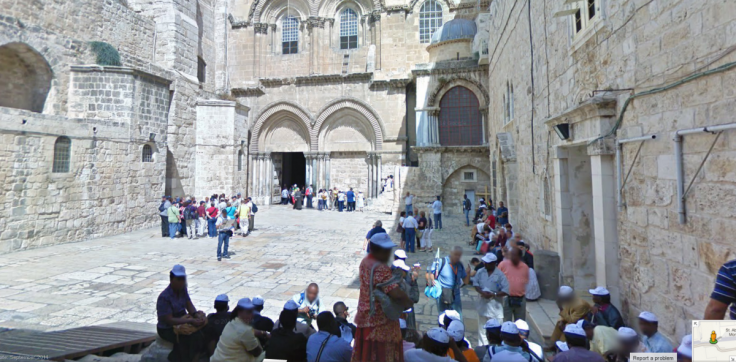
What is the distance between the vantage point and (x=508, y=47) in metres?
10.8

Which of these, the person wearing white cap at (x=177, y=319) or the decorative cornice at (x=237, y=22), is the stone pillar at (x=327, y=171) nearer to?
the decorative cornice at (x=237, y=22)

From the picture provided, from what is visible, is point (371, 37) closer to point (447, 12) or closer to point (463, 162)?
point (447, 12)

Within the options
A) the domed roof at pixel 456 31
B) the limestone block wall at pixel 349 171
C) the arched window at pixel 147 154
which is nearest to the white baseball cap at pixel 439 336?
the arched window at pixel 147 154

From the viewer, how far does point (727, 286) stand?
2.15 m

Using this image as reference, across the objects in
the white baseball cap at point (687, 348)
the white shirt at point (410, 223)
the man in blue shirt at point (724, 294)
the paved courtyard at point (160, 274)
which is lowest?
the paved courtyard at point (160, 274)

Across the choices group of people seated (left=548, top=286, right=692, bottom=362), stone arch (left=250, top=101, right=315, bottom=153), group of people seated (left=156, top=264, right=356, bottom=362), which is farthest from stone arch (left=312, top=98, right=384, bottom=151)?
group of people seated (left=156, top=264, right=356, bottom=362)

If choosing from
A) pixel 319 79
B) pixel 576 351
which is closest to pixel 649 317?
pixel 576 351

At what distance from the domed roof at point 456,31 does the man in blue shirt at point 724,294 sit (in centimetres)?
1776

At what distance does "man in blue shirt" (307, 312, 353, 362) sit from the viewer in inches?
114

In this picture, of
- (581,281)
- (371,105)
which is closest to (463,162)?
(371,105)

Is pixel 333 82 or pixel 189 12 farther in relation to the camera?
pixel 333 82

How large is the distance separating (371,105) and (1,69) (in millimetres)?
14930

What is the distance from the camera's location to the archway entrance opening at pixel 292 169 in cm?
2452

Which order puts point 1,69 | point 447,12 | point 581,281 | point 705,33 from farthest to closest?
1. point 447,12
2. point 1,69
3. point 581,281
4. point 705,33
